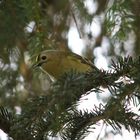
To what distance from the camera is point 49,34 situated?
2.05 meters

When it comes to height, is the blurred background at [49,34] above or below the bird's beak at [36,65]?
below

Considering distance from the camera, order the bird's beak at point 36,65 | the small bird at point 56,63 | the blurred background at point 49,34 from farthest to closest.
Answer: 1. the bird's beak at point 36,65
2. the small bird at point 56,63
3. the blurred background at point 49,34

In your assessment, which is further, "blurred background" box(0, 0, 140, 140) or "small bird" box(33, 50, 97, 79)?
"small bird" box(33, 50, 97, 79)

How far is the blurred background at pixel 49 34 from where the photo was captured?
1582 mm

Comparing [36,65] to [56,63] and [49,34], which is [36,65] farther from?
[49,34]

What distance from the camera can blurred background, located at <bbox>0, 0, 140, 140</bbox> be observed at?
5.19ft

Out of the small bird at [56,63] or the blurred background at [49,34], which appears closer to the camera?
the blurred background at [49,34]

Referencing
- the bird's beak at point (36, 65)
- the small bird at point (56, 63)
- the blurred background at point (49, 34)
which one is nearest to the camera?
the blurred background at point (49, 34)

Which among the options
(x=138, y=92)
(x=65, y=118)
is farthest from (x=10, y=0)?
(x=138, y=92)

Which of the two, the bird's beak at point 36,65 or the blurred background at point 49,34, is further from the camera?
the bird's beak at point 36,65

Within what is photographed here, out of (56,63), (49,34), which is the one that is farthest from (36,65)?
(49,34)

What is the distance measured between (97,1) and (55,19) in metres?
0.47

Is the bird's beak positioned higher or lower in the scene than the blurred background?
higher

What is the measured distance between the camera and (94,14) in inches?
83.0
